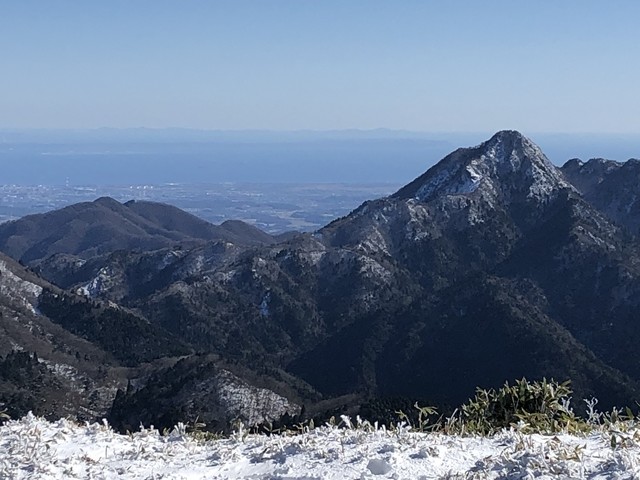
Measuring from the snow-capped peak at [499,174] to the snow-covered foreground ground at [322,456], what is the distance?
13970 cm

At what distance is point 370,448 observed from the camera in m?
7.03

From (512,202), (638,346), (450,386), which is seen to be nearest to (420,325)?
(450,386)

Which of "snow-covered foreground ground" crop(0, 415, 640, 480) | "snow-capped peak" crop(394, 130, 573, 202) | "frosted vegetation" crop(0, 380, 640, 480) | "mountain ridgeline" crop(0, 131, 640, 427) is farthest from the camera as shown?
"snow-capped peak" crop(394, 130, 573, 202)

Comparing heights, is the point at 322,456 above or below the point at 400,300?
above

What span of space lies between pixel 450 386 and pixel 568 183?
229 ft

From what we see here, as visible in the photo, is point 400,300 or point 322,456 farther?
point 400,300

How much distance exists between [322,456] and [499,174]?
14780cm

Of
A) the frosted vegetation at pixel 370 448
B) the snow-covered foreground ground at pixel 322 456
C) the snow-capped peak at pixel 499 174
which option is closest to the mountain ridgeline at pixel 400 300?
the snow-capped peak at pixel 499 174

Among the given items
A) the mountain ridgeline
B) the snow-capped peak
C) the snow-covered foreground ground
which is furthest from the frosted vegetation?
the snow-capped peak

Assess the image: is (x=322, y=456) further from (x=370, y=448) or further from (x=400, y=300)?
(x=400, y=300)

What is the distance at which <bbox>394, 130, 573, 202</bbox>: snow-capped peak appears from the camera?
14662 centimetres

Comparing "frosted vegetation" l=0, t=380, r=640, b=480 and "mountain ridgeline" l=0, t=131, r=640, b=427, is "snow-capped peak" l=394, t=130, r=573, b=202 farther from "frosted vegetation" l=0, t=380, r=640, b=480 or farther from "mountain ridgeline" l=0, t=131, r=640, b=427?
"frosted vegetation" l=0, t=380, r=640, b=480

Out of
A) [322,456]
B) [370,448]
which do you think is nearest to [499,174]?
[370,448]

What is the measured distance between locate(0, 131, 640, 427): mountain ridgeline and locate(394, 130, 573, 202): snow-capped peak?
0.33m
